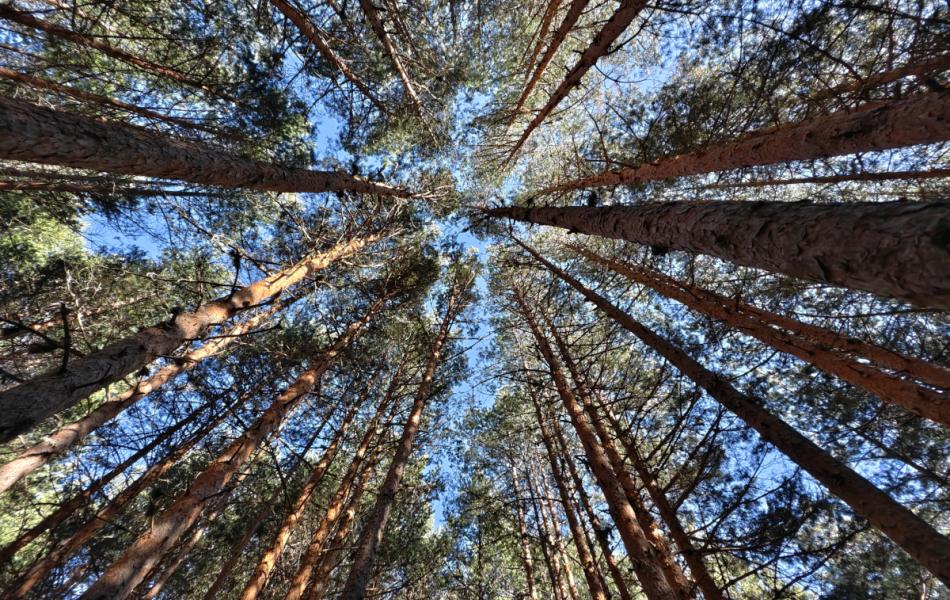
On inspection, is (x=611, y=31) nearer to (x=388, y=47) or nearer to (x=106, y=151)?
(x=388, y=47)

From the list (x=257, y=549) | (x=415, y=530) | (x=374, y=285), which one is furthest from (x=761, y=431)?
(x=257, y=549)

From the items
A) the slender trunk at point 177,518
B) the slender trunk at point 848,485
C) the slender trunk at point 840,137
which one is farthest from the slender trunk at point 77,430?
the slender trunk at point 840,137

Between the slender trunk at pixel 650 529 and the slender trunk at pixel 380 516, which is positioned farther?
the slender trunk at pixel 380 516

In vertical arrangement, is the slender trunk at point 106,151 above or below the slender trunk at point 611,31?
below

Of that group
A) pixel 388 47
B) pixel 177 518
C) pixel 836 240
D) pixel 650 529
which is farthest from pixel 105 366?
pixel 388 47

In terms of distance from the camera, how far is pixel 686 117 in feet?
23.2

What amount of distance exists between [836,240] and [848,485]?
10.1 feet

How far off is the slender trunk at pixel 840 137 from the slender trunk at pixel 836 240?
7.57 ft

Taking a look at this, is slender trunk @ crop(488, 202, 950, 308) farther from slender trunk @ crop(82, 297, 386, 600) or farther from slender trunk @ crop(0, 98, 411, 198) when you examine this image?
slender trunk @ crop(82, 297, 386, 600)

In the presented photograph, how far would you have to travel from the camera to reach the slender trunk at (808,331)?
4.18 m

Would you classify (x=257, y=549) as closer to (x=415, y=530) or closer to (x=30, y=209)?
(x=415, y=530)

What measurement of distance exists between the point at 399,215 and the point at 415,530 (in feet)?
28.7

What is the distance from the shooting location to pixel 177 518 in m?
3.65

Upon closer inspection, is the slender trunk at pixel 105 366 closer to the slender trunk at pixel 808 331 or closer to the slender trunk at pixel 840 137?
the slender trunk at pixel 808 331
